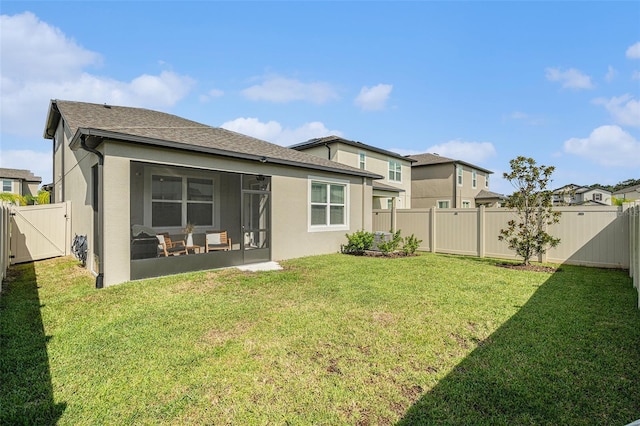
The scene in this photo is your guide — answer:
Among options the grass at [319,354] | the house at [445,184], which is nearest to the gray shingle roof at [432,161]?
the house at [445,184]

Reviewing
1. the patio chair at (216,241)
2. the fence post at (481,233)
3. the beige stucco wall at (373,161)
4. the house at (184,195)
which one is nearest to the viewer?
the house at (184,195)

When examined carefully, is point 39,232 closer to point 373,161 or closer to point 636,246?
point 636,246

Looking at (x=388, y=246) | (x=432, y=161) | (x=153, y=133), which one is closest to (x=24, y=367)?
(x=153, y=133)

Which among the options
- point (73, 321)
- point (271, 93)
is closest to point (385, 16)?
point (271, 93)

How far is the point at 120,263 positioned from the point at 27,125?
16305 millimetres

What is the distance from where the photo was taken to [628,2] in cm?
777

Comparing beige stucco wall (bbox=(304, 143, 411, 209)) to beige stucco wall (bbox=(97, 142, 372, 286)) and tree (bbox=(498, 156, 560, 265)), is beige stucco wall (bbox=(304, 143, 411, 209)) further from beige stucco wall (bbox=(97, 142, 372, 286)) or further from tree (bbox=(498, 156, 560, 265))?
tree (bbox=(498, 156, 560, 265))

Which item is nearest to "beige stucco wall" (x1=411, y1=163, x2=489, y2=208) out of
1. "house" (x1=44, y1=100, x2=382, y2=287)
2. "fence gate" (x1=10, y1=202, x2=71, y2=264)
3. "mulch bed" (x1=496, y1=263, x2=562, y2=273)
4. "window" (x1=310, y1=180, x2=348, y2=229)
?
"house" (x1=44, y1=100, x2=382, y2=287)

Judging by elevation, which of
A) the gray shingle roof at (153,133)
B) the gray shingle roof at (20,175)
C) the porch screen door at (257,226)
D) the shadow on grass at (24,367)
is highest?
the gray shingle roof at (20,175)

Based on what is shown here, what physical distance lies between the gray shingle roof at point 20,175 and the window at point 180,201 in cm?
3493

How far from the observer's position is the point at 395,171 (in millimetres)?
23906

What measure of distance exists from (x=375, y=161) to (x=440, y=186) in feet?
27.9

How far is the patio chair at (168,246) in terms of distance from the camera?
9.41 m

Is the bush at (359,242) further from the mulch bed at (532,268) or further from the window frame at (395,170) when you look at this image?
the window frame at (395,170)
